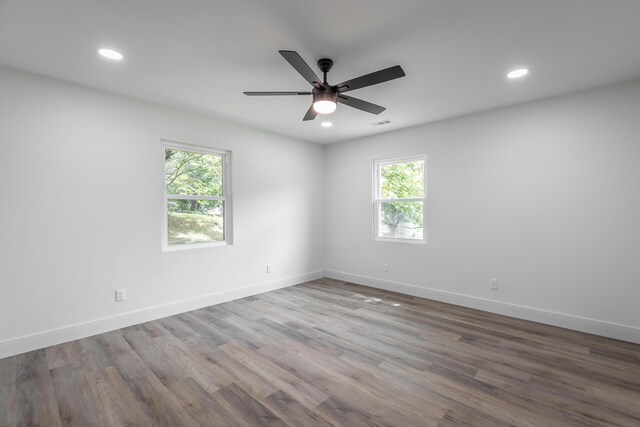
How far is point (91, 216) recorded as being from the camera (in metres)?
3.13

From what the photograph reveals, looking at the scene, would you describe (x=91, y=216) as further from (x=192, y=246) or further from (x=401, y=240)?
(x=401, y=240)

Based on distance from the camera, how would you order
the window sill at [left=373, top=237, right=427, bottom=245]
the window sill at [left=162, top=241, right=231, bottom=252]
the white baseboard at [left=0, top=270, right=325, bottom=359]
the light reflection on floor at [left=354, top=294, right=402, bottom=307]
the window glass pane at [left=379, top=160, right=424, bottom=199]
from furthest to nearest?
the window glass pane at [left=379, top=160, right=424, bottom=199] → the window sill at [left=373, top=237, right=427, bottom=245] → the light reflection on floor at [left=354, top=294, right=402, bottom=307] → the window sill at [left=162, top=241, right=231, bottom=252] → the white baseboard at [left=0, top=270, right=325, bottom=359]

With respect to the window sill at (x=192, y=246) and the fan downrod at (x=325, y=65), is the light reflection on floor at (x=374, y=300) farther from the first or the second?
the fan downrod at (x=325, y=65)

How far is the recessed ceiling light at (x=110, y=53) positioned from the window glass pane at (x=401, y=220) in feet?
12.9

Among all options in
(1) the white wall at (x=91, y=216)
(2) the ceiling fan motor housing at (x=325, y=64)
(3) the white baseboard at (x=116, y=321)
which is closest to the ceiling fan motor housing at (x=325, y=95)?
(2) the ceiling fan motor housing at (x=325, y=64)

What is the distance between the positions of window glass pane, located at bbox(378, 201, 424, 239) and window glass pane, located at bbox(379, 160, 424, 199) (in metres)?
0.14

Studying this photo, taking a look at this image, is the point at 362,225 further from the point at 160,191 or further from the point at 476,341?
the point at 160,191

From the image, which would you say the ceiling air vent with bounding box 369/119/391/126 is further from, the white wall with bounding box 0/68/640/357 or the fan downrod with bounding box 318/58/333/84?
the fan downrod with bounding box 318/58/333/84

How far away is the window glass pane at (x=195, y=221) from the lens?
383 cm

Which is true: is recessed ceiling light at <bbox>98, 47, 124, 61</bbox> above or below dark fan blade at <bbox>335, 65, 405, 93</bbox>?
above

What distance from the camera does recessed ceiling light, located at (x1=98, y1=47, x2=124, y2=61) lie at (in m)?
2.40

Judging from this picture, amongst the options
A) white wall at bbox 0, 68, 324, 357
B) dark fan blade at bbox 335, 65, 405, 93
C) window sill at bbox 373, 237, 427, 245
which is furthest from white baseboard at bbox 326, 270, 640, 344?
dark fan blade at bbox 335, 65, 405, 93

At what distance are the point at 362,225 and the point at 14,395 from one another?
172 inches

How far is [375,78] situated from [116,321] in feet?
11.7
